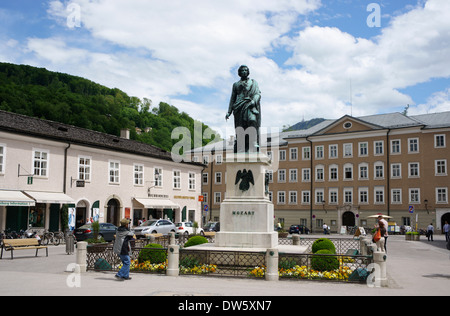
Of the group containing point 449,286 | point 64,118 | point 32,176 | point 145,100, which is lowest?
point 449,286

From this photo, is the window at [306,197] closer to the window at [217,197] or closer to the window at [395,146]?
the window at [395,146]

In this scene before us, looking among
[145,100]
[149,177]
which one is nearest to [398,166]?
[149,177]

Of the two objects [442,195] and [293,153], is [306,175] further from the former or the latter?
[442,195]

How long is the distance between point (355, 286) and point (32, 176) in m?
24.7

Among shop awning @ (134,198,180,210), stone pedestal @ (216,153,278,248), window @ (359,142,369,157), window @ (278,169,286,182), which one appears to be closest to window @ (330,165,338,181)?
window @ (359,142,369,157)

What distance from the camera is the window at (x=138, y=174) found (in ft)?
133

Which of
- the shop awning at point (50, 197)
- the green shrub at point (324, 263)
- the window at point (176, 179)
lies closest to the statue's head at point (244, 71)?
the green shrub at point (324, 263)

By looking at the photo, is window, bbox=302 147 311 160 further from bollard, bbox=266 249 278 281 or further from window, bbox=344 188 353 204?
bollard, bbox=266 249 278 281

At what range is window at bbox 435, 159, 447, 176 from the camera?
52.3m

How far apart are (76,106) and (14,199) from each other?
3784cm

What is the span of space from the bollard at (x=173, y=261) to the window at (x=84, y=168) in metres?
23.6

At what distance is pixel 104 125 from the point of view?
65.5 metres

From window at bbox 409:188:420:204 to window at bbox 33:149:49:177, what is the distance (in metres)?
41.0
